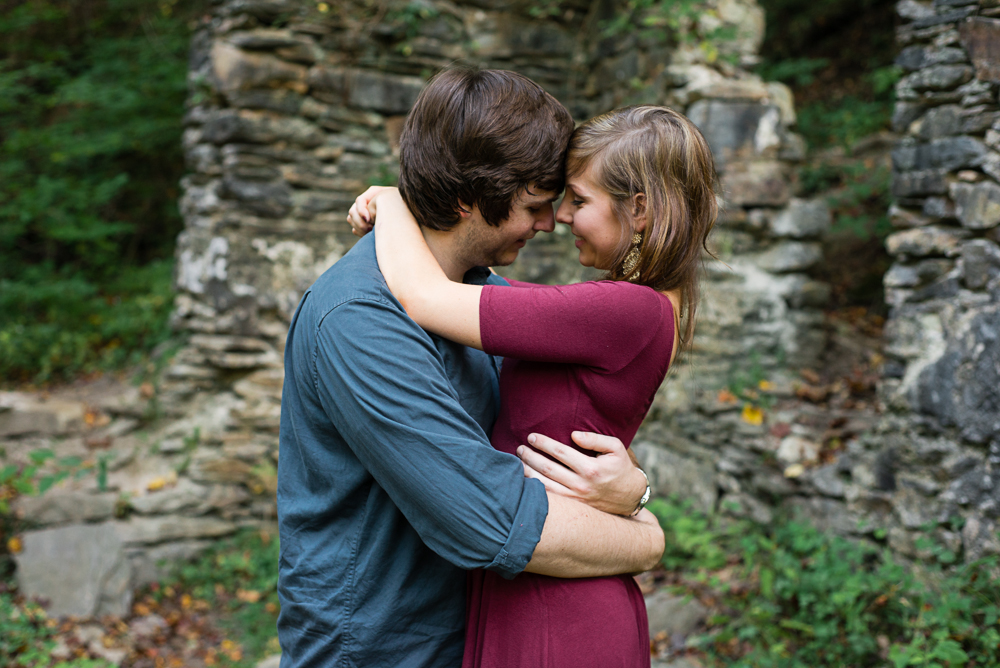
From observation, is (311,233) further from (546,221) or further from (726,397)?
(546,221)

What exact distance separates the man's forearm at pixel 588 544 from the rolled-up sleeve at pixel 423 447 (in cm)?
5

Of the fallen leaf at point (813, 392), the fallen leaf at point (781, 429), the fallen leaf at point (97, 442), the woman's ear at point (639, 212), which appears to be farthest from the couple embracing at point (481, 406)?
the fallen leaf at point (97, 442)

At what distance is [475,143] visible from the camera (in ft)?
4.60

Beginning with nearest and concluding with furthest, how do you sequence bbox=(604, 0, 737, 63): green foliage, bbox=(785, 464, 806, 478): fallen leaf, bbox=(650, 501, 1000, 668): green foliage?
bbox=(650, 501, 1000, 668): green foliage
bbox=(785, 464, 806, 478): fallen leaf
bbox=(604, 0, 737, 63): green foliage

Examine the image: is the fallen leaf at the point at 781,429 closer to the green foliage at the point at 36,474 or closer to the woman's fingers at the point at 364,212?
the woman's fingers at the point at 364,212

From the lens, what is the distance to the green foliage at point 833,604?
8.77 ft

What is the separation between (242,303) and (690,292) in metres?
3.67

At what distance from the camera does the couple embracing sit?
3.95ft

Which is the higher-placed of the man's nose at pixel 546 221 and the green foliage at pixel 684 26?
the green foliage at pixel 684 26

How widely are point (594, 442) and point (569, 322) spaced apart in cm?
27

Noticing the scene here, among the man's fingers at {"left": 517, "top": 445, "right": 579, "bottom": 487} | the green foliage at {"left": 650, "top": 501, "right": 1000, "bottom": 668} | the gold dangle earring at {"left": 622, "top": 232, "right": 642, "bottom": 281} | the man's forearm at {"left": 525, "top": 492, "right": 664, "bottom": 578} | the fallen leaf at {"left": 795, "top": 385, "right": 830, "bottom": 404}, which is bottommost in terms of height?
the green foliage at {"left": 650, "top": 501, "right": 1000, "bottom": 668}

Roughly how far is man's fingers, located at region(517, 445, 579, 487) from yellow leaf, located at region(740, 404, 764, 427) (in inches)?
116

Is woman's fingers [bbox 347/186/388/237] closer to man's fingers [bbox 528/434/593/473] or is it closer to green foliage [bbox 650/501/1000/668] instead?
man's fingers [bbox 528/434/593/473]

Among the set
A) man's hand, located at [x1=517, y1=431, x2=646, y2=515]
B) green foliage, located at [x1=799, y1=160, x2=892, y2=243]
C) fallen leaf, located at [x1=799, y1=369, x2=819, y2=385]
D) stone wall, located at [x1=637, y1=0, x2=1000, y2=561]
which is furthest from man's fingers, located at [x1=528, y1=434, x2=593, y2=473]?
green foliage, located at [x1=799, y1=160, x2=892, y2=243]
